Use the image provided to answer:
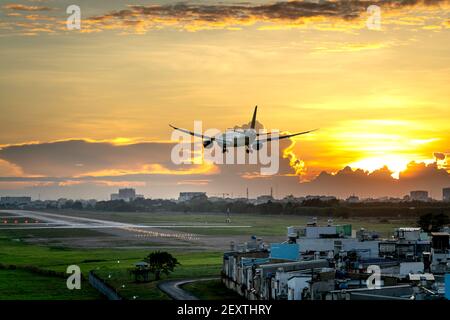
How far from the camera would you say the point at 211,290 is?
110 m

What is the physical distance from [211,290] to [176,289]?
501cm

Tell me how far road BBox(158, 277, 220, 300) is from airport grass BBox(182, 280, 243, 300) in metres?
1.02

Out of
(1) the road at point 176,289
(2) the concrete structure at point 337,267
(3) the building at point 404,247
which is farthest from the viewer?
(3) the building at point 404,247

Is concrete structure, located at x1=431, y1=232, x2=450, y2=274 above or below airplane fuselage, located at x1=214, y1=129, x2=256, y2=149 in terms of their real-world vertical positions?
below

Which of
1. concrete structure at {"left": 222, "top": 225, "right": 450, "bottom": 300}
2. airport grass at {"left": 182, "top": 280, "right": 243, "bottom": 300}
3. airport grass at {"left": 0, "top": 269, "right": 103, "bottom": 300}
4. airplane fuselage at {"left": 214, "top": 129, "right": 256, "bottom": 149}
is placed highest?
airplane fuselage at {"left": 214, "top": 129, "right": 256, "bottom": 149}

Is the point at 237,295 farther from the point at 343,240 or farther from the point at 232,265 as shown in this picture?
the point at 343,240

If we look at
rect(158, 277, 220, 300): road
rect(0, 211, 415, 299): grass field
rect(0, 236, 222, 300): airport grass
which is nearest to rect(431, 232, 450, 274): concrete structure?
rect(0, 211, 415, 299): grass field

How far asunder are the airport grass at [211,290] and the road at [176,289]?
1017mm

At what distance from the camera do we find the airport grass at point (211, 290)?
102062 millimetres

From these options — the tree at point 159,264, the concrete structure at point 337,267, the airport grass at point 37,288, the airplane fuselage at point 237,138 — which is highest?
the airplane fuselage at point 237,138

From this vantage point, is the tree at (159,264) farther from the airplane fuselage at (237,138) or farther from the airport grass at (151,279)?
the airplane fuselage at (237,138)

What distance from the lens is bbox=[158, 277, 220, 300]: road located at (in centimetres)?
10175

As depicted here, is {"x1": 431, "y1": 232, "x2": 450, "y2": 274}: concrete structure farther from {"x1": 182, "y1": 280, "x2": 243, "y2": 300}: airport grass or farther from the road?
the road

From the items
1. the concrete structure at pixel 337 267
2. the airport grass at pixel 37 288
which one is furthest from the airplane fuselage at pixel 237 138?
the airport grass at pixel 37 288
